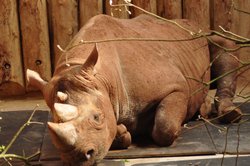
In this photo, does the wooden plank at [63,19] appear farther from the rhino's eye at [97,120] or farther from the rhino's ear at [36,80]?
the rhino's eye at [97,120]

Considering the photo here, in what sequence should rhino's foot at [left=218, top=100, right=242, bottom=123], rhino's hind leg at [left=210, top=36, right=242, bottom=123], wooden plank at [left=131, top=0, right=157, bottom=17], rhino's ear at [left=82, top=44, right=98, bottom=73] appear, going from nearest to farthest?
rhino's ear at [left=82, top=44, right=98, bottom=73]
rhino's foot at [left=218, top=100, right=242, bottom=123]
rhino's hind leg at [left=210, top=36, right=242, bottom=123]
wooden plank at [left=131, top=0, right=157, bottom=17]

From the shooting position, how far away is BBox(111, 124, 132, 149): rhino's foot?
486 centimetres

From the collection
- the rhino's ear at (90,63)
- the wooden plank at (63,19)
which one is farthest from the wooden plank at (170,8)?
the rhino's ear at (90,63)

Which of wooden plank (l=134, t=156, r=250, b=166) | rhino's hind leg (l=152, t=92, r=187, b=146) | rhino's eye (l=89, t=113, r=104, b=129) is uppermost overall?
rhino's eye (l=89, t=113, r=104, b=129)

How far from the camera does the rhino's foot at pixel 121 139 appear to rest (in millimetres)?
4863

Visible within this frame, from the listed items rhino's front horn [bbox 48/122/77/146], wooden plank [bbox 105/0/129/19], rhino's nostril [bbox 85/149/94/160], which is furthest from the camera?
wooden plank [bbox 105/0/129/19]

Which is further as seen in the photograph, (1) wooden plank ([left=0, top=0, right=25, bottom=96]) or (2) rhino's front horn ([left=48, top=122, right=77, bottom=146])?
(1) wooden plank ([left=0, top=0, right=25, bottom=96])

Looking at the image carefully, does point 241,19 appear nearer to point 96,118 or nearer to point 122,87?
point 122,87

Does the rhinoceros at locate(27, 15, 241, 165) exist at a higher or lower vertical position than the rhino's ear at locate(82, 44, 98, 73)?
lower

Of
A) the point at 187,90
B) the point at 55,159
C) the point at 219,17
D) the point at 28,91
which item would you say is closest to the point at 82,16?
the point at 28,91

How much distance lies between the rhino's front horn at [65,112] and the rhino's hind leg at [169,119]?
993mm

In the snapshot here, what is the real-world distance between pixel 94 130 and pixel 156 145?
92cm

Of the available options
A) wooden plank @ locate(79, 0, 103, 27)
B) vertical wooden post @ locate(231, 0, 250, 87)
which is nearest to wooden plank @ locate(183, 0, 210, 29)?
vertical wooden post @ locate(231, 0, 250, 87)

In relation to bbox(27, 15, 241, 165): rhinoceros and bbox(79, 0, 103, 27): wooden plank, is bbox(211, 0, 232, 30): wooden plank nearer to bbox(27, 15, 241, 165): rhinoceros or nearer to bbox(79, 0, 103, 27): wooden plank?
bbox(27, 15, 241, 165): rhinoceros
